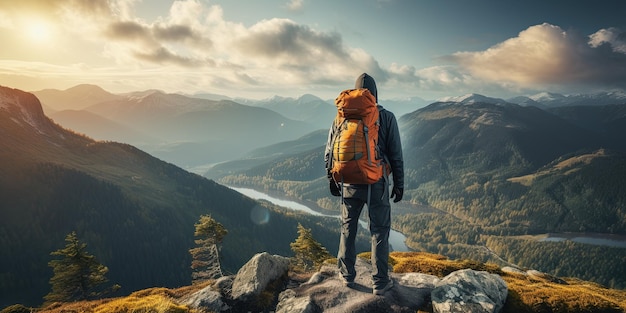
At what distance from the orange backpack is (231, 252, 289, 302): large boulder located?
244 inches

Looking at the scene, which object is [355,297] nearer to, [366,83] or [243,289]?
[243,289]

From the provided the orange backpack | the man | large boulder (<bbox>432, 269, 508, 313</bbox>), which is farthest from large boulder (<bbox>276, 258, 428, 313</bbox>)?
the orange backpack

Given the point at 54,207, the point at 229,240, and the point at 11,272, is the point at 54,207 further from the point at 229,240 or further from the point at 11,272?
the point at 229,240

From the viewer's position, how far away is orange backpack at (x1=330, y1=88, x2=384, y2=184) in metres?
9.64

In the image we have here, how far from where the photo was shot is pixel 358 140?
9.66 m

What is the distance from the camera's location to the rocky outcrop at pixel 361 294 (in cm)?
962

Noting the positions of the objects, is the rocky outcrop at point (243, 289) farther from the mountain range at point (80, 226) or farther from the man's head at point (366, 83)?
the mountain range at point (80, 226)

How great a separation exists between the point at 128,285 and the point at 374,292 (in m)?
160

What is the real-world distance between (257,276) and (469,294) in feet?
26.6

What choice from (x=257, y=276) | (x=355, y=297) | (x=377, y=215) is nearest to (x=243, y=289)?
(x=257, y=276)

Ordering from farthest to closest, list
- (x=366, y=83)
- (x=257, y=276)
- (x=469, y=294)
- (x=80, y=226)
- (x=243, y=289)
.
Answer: (x=80, y=226)
(x=257, y=276)
(x=243, y=289)
(x=366, y=83)
(x=469, y=294)

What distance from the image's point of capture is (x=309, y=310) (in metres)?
9.76

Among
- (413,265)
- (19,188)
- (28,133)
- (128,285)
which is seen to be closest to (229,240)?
(128,285)

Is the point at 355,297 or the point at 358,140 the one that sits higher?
the point at 358,140
